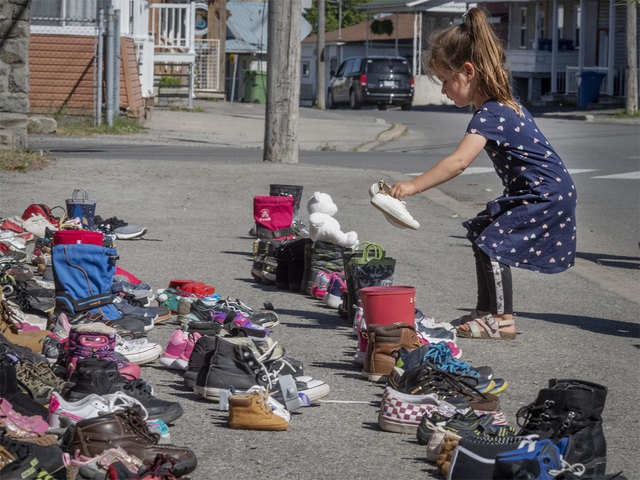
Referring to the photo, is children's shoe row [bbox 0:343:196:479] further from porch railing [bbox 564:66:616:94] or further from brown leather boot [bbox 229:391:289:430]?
porch railing [bbox 564:66:616:94]

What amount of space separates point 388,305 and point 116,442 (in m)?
2.12

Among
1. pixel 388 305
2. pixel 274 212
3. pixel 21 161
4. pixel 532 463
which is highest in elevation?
pixel 21 161

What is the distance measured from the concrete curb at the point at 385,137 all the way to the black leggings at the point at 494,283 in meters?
15.7

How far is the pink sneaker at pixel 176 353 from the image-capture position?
5166mm

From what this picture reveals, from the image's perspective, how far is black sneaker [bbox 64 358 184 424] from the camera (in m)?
4.21

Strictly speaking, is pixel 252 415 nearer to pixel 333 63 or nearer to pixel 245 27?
pixel 245 27

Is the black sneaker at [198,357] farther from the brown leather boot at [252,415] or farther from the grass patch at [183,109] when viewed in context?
the grass patch at [183,109]

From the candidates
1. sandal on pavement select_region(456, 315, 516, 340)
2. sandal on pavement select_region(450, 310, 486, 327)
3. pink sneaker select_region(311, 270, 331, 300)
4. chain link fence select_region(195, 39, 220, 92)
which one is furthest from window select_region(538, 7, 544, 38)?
sandal on pavement select_region(456, 315, 516, 340)

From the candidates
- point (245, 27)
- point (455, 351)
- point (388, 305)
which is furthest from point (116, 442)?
point (245, 27)

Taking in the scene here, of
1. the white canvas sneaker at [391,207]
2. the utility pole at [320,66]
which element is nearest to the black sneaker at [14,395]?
the white canvas sneaker at [391,207]

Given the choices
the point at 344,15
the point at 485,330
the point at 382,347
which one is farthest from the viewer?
the point at 344,15

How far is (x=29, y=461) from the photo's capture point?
3.41m

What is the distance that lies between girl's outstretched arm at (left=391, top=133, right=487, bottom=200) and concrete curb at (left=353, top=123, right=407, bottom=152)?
16264mm

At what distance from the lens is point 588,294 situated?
7.74 meters
